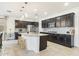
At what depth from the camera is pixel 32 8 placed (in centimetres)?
298

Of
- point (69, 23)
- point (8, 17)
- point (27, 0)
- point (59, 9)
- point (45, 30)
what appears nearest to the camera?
point (27, 0)

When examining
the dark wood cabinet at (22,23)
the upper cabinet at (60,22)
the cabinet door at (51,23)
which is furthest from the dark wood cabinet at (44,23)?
the dark wood cabinet at (22,23)

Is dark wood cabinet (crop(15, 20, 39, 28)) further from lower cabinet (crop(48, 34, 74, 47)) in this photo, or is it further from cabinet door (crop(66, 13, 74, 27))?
cabinet door (crop(66, 13, 74, 27))

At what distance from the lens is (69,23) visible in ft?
13.5

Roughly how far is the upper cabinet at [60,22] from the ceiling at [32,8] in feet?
0.92

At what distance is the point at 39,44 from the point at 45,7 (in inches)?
74.3

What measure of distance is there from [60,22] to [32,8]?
52.2 inches

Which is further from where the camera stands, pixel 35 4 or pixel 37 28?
pixel 37 28

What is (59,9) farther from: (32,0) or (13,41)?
(13,41)

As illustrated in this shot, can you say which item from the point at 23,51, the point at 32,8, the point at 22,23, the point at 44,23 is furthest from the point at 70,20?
the point at 23,51

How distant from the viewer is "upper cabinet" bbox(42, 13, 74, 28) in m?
3.48

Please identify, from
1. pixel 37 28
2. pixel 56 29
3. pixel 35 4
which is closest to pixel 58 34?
pixel 56 29

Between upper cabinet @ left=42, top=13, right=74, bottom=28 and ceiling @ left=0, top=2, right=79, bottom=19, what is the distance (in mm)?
279

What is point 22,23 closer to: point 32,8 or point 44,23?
point 32,8
